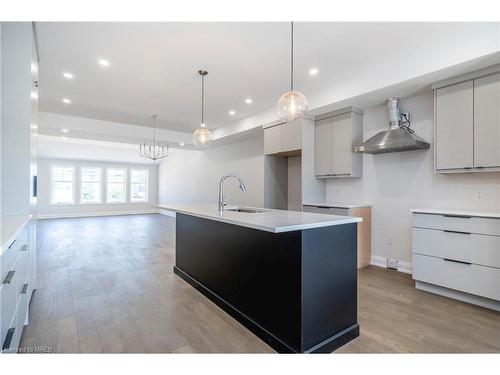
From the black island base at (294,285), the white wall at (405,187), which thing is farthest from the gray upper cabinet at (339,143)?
the black island base at (294,285)

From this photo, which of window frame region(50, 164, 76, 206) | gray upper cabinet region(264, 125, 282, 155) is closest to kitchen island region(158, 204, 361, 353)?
gray upper cabinet region(264, 125, 282, 155)

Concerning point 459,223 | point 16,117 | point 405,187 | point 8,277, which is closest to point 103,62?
point 16,117

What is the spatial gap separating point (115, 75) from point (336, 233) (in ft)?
11.9

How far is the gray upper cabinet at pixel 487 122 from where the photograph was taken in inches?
105

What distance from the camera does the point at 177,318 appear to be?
237 cm

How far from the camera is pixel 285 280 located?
74.1 inches

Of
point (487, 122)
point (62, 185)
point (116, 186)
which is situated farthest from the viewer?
point (116, 186)

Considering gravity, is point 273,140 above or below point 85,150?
below

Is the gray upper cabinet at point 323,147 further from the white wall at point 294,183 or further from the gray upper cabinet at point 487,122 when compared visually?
the gray upper cabinet at point 487,122

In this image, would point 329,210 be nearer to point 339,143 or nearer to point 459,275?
point 339,143

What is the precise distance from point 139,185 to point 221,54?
1075 cm
